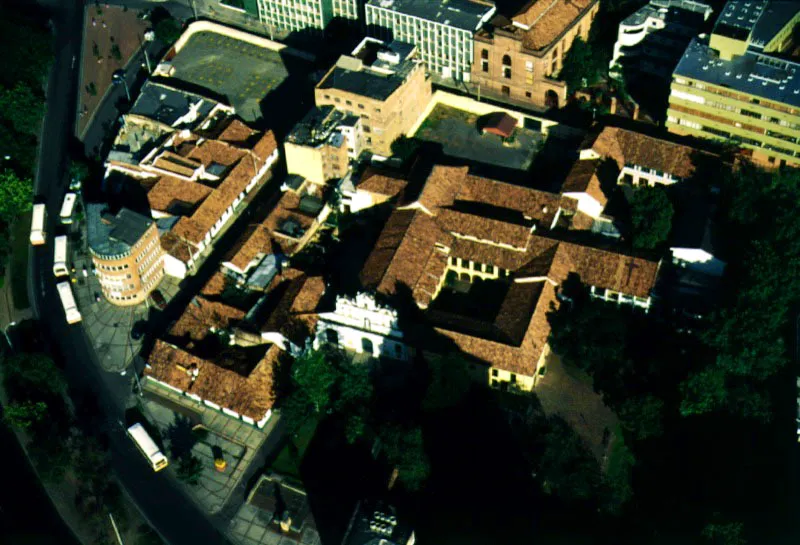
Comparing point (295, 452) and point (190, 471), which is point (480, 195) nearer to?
point (295, 452)

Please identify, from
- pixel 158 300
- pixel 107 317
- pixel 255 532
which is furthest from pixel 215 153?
pixel 255 532

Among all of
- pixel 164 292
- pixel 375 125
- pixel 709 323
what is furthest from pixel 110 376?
pixel 709 323

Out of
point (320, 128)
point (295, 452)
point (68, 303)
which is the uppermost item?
point (320, 128)

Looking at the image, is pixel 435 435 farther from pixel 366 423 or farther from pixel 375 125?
pixel 375 125

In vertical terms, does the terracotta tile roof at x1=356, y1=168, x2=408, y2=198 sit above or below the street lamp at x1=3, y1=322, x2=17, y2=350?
above

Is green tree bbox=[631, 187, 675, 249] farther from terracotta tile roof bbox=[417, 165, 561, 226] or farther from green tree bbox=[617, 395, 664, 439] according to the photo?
green tree bbox=[617, 395, 664, 439]

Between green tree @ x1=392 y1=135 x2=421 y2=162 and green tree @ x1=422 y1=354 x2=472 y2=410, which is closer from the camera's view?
green tree @ x1=422 y1=354 x2=472 y2=410

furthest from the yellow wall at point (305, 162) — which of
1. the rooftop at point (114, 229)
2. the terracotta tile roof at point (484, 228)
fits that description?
the rooftop at point (114, 229)

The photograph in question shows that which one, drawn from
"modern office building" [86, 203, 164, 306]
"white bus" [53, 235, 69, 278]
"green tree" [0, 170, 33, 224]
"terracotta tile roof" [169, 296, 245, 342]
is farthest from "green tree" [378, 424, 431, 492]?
"green tree" [0, 170, 33, 224]
